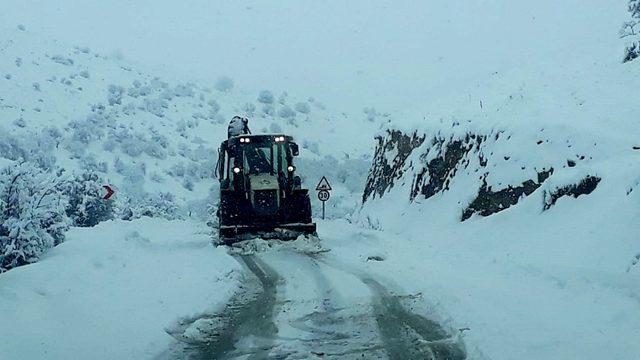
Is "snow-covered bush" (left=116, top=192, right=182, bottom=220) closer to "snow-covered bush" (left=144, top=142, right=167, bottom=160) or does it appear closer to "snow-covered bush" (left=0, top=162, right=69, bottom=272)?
"snow-covered bush" (left=144, top=142, right=167, bottom=160)

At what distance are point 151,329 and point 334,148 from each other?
152ft

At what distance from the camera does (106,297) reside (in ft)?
30.9

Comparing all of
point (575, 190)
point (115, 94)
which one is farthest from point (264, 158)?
point (115, 94)

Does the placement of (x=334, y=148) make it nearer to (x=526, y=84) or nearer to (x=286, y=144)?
(x=526, y=84)

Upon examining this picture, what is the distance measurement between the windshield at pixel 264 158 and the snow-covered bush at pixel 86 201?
8602 mm

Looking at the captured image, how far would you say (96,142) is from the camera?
1612 inches

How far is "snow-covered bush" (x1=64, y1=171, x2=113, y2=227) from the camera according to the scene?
2388 cm

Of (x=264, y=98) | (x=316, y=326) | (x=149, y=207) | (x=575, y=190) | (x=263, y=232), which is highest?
(x=264, y=98)

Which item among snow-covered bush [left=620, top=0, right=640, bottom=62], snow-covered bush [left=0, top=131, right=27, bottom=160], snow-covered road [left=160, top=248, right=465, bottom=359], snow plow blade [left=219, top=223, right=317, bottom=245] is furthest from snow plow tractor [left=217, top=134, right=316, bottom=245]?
snow-covered bush [left=0, top=131, right=27, bottom=160]

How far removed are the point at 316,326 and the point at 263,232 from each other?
918cm

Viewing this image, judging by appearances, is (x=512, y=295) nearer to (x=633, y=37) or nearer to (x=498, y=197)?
(x=498, y=197)

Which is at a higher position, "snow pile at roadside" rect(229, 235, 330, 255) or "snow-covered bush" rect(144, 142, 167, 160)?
"snow-covered bush" rect(144, 142, 167, 160)

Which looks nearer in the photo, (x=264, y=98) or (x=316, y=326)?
(x=316, y=326)

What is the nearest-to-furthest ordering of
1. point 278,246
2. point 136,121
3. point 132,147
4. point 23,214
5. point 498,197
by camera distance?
point 23,214, point 278,246, point 498,197, point 132,147, point 136,121
